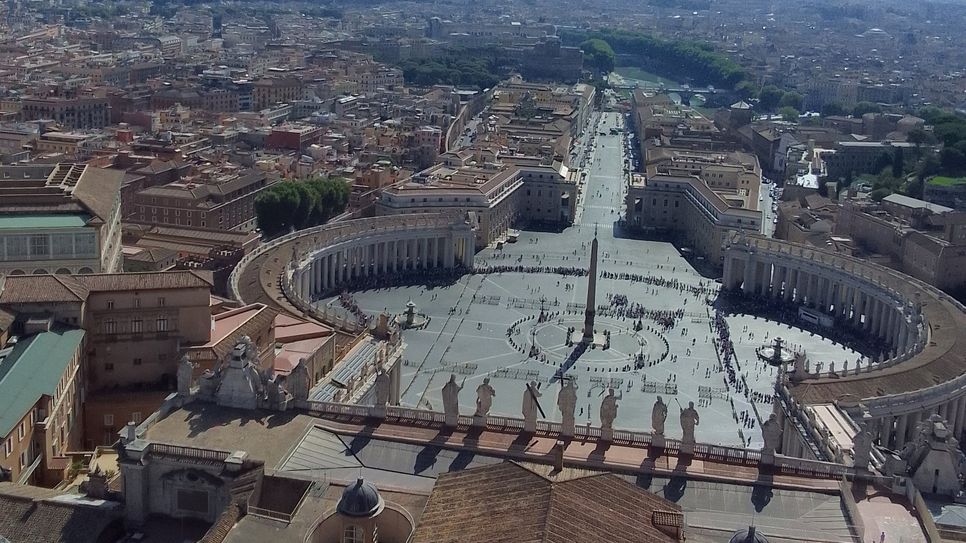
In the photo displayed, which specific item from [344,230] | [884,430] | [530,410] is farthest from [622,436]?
[344,230]

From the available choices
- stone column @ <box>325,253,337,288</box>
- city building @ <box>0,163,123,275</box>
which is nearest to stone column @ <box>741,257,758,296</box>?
stone column @ <box>325,253,337,288</box>

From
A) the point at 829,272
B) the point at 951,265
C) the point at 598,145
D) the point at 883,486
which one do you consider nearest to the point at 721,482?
the point at 883,486

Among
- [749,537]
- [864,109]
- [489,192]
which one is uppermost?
[864,109]

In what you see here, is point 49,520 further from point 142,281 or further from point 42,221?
point 42,221

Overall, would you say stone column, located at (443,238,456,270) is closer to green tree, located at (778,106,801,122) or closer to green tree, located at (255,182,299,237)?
green tree, located at (255,182,299,237)

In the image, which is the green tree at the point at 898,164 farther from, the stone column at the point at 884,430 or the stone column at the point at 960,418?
the stone column at the point at 884,430

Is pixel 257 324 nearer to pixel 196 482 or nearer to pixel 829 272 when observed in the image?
pixel 196 482

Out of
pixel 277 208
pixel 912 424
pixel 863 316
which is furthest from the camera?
pixel 277 208

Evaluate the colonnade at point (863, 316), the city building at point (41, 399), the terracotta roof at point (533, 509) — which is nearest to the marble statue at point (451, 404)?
the terracotta roof at point (533, 509)
